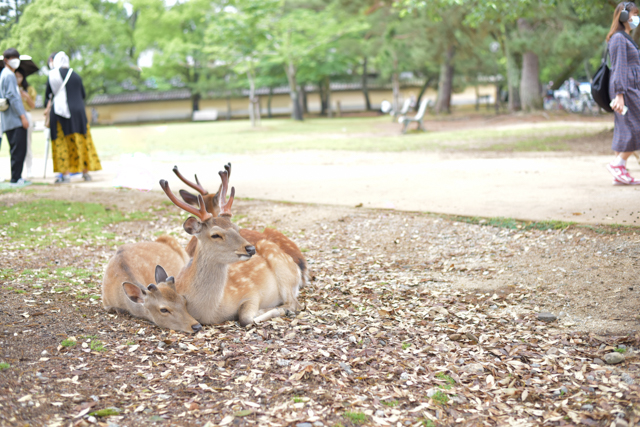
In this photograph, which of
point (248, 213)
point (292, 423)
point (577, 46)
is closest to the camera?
point (292, 423)

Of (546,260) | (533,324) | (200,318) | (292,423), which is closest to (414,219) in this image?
(546,260)

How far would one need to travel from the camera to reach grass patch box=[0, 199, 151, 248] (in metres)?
6.19

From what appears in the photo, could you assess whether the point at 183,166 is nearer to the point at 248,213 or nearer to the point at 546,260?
the point at 248,213

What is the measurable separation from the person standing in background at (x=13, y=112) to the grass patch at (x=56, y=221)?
1743 millimetres

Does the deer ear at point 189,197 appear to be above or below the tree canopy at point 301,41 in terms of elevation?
below

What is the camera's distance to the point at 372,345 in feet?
12.0

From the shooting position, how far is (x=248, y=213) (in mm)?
7250

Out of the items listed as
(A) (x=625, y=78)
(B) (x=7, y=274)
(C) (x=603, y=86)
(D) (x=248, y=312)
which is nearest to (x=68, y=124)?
(B) (x=7, y=274)

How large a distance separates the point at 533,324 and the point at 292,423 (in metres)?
1.93

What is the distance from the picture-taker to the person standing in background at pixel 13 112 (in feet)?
28.9

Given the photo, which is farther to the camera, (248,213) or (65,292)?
(248,213)

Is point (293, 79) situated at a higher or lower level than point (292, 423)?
higher

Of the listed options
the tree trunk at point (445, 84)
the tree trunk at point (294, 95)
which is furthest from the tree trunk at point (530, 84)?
the tree trunk at point (294, 95)

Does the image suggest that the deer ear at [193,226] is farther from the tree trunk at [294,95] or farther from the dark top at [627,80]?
the tree trunk at [294,95]
